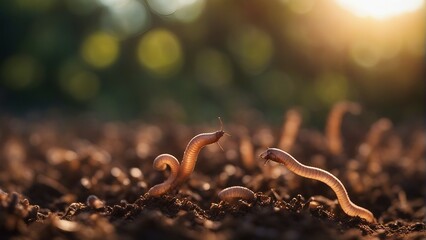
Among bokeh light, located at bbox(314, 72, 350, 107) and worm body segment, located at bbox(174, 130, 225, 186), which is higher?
bokeh light, located at bbox(314, 72, 350, 107)

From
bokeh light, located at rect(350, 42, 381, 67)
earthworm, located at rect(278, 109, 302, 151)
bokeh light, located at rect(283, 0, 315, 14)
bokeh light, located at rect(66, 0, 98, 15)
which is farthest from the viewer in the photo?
bokeh light, located at rect(66, 0, 98, 15)

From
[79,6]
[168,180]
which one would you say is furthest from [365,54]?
[168,180]

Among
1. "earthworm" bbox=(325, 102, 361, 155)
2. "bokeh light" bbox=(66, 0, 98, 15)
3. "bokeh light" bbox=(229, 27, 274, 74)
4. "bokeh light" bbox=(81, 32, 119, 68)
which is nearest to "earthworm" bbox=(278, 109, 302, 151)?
"earthworm" bbox=(325, 102, 361, 155)

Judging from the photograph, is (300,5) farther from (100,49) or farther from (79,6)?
(79,6)

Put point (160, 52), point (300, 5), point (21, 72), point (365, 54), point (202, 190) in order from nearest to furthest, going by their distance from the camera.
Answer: point (202, 190)
point (365, 54)
point (21, 72)
point (300, 5)
point (160, 52)

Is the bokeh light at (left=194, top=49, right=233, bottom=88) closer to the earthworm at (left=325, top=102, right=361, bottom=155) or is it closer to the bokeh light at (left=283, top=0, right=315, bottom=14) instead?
the bokeh light at (left=283, top=0, right=315, bottom=14)

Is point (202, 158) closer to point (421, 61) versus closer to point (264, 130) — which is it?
point (264, 130)
